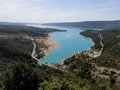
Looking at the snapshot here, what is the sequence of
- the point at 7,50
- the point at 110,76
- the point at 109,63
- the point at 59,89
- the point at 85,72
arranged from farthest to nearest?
the point at 7,50 → the point at 109,63 → the point at 85,72 → the point at 110,76 → the point at 59,89

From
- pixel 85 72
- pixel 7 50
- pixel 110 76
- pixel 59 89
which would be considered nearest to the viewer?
pixel 59 89

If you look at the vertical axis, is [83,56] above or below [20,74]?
below

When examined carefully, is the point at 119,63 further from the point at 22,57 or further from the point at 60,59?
the point at 22,57

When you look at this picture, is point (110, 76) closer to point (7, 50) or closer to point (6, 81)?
point (6, 81)

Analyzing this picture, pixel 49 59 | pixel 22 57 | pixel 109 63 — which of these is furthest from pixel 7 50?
pixel 109 63

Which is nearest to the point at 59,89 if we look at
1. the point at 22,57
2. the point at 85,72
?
the point at 85,72

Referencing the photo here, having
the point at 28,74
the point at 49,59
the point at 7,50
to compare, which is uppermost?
the point at 28,74

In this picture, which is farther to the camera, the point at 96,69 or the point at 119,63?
the point at 119,63

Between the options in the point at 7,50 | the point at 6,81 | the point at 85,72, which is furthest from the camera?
the point at 7,50

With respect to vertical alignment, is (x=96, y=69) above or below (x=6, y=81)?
below
